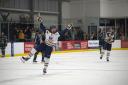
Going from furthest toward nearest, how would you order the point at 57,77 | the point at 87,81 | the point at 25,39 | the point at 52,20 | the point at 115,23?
1. the point at 115,23
2. the point at 52,20
3. the point at 25,39
4. the point at 57,77
5. the point at 87,81

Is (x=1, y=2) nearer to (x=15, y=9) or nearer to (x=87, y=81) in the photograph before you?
(x=15, y=9)

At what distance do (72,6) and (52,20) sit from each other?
3.80 meters

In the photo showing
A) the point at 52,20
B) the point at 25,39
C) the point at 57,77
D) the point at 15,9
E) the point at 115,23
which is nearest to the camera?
the point at 57,77

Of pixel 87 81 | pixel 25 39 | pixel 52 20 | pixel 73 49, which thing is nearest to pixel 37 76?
pixel 87 81

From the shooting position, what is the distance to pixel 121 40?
33.2 m

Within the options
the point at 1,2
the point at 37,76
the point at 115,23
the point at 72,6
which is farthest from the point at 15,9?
the point at 37,76

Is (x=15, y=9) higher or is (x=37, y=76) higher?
(x=15, y=9)

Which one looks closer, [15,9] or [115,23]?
[15,9]

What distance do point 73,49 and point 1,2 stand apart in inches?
265

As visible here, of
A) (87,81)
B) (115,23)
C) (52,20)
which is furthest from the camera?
(115,23)

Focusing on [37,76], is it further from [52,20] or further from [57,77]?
[52,20]

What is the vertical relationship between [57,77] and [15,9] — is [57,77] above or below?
below

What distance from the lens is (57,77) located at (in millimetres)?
11742

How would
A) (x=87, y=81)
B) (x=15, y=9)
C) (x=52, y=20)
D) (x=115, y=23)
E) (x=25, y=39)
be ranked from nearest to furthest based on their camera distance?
(x=87, y=81) → (x=25, y=39) → (x=15, y=9) → (x=52, y=20) → (x=115, y=23)
